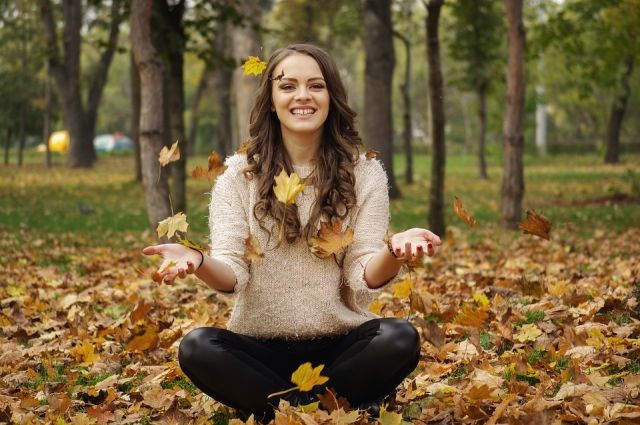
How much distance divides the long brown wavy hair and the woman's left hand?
1.87 feet

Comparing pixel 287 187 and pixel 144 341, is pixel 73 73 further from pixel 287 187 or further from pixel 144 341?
pixel 287 187

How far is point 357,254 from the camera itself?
11.6 feet

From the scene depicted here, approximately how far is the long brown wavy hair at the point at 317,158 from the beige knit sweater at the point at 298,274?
59 millimetres

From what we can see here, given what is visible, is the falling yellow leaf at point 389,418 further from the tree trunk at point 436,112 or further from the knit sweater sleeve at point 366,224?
the tree trunk at point 436,112

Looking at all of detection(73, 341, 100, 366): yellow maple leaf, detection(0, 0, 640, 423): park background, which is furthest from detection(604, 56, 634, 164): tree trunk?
detection(73, 341, 100, 366): yellow maple leaf

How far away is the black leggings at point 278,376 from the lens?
131 inches

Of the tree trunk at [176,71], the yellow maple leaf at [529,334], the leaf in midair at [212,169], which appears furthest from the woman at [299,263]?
the tree trunk at [176,71]

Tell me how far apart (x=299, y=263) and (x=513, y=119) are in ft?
27.8

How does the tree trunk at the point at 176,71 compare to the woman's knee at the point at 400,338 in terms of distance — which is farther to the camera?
the tree trunk at the point at 176,71

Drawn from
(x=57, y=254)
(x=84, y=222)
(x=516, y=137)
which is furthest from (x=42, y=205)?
(x=516, y=137)

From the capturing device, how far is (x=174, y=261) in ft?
9.93

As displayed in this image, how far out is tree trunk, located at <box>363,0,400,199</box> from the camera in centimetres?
1644

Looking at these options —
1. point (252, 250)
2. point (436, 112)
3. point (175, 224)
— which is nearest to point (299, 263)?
point (252, 250)


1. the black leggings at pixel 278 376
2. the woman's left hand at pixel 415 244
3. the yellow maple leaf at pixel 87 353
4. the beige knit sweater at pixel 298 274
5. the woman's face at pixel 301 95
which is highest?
the woman's face at pixel 301 95
